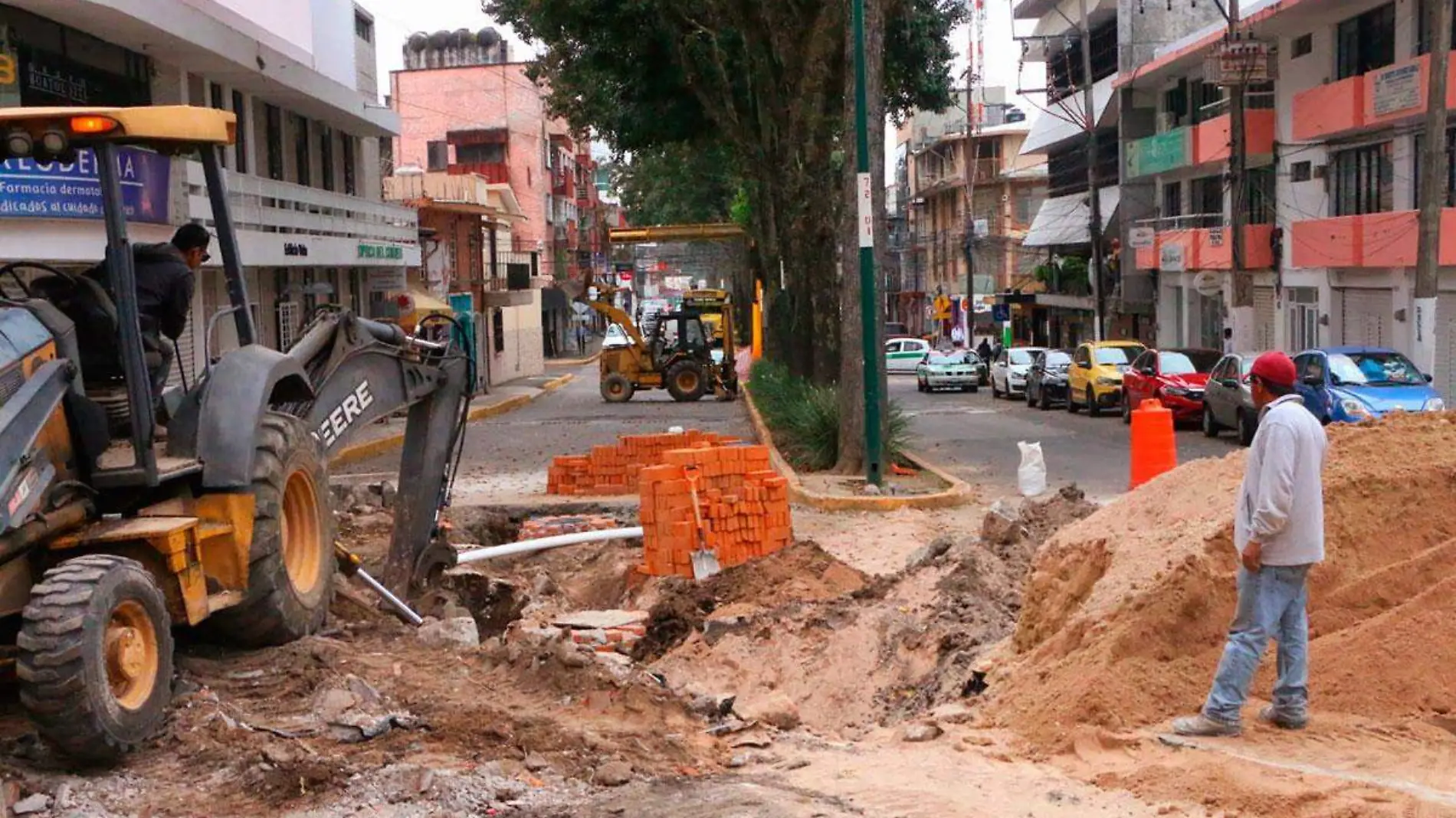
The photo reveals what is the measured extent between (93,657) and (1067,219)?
2192 inches

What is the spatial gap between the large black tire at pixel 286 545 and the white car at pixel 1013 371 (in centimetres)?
3472

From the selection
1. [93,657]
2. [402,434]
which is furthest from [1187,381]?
[93,657]

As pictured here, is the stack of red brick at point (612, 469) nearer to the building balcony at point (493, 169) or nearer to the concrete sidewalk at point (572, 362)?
the concrete sidewalk at point (572, 362)

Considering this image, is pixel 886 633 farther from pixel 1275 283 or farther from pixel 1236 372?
pixel 1275 283

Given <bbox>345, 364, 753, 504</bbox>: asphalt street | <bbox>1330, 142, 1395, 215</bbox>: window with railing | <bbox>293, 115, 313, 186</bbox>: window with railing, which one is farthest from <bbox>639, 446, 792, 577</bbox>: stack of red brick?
<bbox>1330, 142, 1395, 215</bbox>: window with railing

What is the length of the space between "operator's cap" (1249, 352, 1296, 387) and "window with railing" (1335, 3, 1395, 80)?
29.4m

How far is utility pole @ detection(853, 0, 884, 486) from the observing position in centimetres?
1856

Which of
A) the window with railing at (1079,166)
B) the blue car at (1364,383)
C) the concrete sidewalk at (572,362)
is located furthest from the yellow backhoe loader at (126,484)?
the concrete sidewalk at (572,362)

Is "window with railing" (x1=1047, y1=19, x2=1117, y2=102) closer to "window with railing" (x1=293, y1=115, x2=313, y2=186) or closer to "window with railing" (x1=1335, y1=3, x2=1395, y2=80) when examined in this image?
"window with railing" (x1=1335, y1=3, x2=1395, y2=80)

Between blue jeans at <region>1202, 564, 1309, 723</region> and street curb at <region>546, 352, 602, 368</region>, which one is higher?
blue jeans at <region>1202, 564, 1309, 723</region>

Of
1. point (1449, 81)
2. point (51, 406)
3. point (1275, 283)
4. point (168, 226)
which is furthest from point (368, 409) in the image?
point (1275, 283)

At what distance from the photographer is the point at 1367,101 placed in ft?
108

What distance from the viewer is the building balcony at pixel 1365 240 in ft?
97.8

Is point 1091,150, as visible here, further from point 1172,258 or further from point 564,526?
point 564,526
